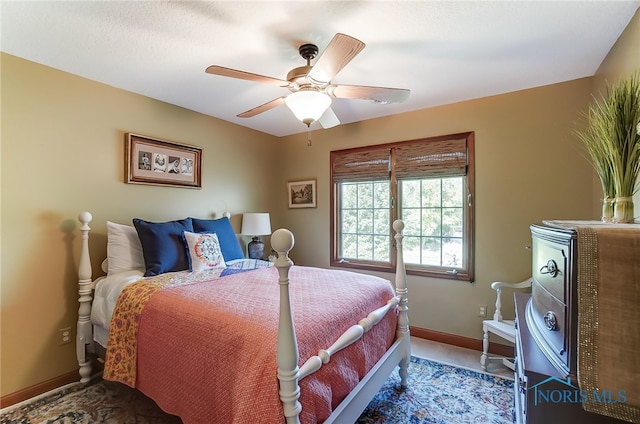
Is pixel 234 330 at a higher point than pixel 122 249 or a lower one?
lower

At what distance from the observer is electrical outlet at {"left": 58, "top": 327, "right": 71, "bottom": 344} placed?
226cm

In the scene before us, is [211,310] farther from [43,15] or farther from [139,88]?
[139,88]

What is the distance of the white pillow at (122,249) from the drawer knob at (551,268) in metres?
2.70

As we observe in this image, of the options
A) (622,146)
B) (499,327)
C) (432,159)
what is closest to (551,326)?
(622,146)

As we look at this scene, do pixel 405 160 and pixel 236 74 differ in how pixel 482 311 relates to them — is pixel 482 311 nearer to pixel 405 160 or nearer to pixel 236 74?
pixel 405 160

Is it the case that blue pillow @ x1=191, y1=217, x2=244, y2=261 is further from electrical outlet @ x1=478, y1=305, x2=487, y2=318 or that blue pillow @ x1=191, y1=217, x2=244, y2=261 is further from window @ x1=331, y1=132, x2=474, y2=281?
electrical outlet @ x1=478, y1=305, x2=487, y2=318

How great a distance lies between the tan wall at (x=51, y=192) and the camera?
205 centimetres

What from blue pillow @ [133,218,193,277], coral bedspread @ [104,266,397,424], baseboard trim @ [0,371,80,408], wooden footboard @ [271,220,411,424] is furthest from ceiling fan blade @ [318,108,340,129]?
baseboard trim @ [0,371,80,408]

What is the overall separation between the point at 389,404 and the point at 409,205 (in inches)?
78.4

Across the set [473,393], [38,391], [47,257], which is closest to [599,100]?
[473,393]

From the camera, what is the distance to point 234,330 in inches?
53.1

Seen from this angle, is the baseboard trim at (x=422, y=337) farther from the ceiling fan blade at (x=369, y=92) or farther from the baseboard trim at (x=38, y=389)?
the ceiling fan blade at (x=369, y=92)

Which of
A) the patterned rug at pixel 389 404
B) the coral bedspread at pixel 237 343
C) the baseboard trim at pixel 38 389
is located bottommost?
the patterned rug at pixel 389 404

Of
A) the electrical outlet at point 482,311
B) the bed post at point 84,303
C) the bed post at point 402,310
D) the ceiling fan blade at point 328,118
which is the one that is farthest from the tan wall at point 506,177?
the bed post at point 84,303
